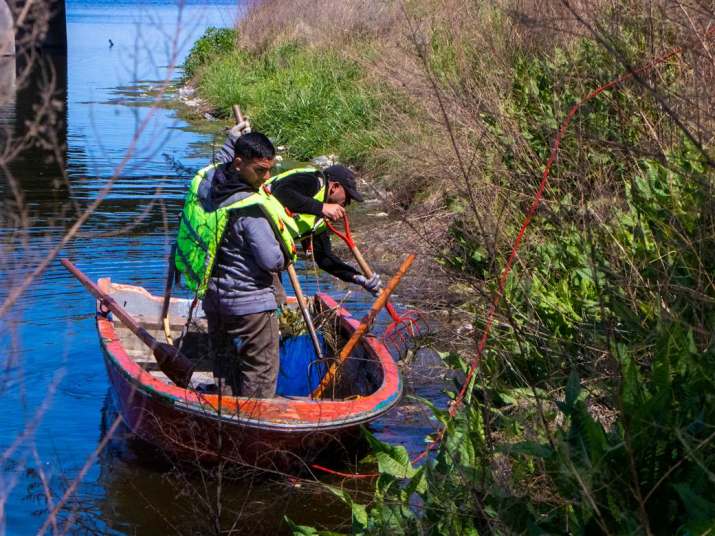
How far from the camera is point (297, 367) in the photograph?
7.68 m

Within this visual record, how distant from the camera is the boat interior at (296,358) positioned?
7355 millimetres

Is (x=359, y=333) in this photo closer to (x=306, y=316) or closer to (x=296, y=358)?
(x=306, y=316)

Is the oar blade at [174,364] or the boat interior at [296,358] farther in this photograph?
the boat interior at [296,358]

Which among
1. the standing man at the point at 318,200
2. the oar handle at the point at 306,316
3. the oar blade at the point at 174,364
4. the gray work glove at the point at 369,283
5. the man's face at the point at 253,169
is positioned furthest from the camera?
the gray work glove at the point at 369,283

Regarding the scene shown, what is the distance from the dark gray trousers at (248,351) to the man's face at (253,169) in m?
0.78

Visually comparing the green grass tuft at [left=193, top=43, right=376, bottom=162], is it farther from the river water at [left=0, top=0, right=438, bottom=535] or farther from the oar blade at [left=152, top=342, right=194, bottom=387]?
the oar blade at [left=152, top=342, right=194, bottom=387]

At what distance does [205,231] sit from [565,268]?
234 cm

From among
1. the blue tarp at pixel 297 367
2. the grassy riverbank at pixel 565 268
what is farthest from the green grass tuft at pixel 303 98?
the blue tarp at pixel 297 367

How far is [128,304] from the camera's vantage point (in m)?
8.62

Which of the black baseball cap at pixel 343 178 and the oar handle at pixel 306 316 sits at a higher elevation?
the black baseball cap at pixel 343 178

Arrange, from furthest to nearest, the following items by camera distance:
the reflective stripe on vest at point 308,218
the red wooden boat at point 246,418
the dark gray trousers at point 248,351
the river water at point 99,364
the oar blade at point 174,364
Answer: the reflective stripe on vest at point 308,218 → the oar blade at point 174,364 → the dark gray trousers at point 248,351 → the red wooden boat at point 246,418 → the river water at point 99,364

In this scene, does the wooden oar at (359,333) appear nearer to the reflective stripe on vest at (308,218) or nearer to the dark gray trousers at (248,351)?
the dark gray trousers at (248,351)

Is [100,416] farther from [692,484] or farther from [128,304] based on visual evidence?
[692,484]

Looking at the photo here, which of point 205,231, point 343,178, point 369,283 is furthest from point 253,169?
point 369,283
